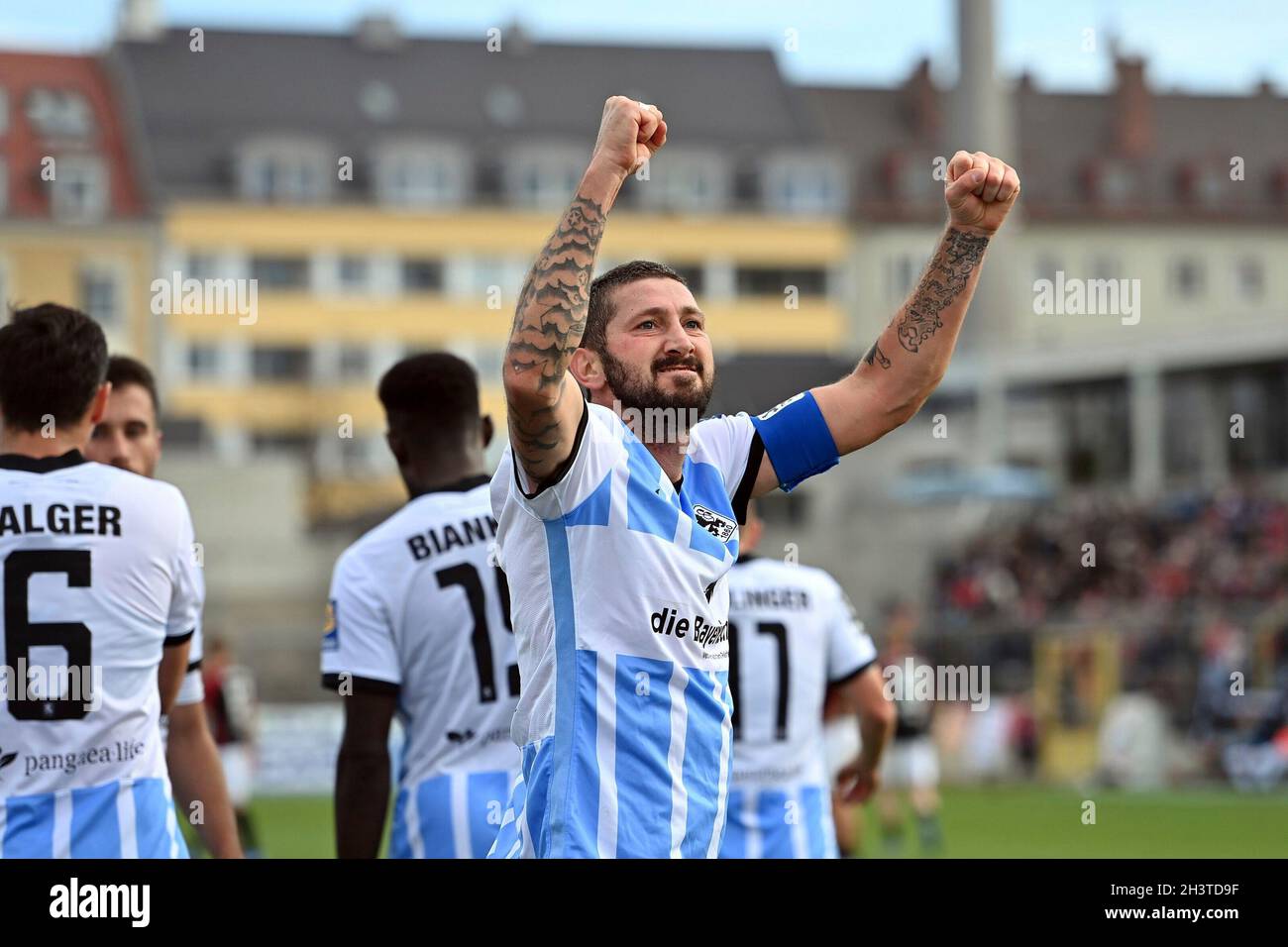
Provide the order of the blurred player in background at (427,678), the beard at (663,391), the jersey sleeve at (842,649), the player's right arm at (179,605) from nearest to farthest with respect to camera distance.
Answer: the beard at (663,391) < the player's right arm at (179,605) < the blurred player in background at (427,678) < the jersey sleeve at (842,649)

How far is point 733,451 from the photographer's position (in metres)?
4.68

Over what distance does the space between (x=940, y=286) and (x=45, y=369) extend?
2.20m

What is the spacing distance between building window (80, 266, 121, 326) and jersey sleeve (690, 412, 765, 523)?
58.6 metres

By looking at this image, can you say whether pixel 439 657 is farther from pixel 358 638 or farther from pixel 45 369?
pixel 45 369

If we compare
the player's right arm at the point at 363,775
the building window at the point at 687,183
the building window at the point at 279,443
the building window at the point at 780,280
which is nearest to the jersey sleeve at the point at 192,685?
the player's right arm at the point at 363,775

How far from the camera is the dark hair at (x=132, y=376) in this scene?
6527 millimetres

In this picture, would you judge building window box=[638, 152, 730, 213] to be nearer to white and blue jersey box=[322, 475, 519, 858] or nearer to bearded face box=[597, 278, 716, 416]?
white and blue jersey box=[322, 475, 519, 858]

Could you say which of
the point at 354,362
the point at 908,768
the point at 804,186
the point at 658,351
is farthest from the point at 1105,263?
the point at 658,351

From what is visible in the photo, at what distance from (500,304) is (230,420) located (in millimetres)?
9642

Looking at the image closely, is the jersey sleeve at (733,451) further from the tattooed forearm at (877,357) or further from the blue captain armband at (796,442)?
the tattooed forearm at (877,357)

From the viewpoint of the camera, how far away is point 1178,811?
22.6m

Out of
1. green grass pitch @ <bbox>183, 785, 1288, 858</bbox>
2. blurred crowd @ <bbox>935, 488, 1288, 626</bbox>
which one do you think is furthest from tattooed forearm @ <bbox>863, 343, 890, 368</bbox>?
blurred crowd @ <bbox>935, 488, 1288, 626</bbox>
